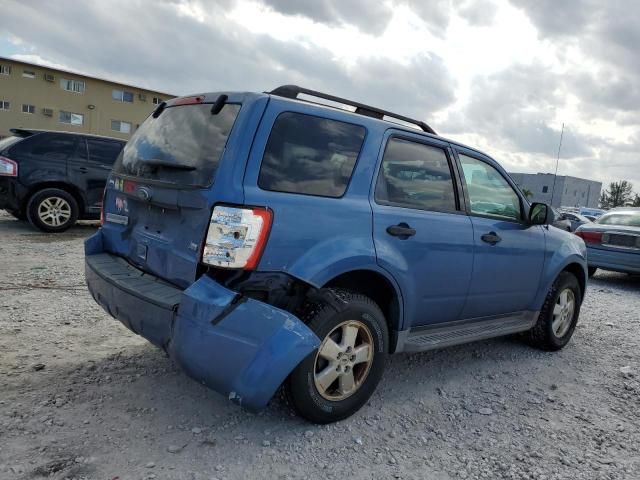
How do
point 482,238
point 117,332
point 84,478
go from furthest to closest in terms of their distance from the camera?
point 117,332
point 482,238
point 84,478

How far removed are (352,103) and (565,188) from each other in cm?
7864

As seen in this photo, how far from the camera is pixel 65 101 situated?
37438 mm

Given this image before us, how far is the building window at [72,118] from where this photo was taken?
37.5 m

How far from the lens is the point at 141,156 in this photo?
10.8 feet

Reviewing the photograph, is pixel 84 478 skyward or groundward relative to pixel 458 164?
groundward

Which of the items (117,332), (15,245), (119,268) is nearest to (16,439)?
(119,268)

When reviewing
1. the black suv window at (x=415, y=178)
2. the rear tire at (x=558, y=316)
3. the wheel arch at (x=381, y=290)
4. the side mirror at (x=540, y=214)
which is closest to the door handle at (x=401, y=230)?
the black suv window at (x=415, y=178)

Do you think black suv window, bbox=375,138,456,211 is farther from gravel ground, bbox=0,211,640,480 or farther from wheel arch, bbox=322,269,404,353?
gravel ground, bbox=0,211,640,480

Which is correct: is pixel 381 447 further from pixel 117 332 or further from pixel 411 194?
pixel 117 332

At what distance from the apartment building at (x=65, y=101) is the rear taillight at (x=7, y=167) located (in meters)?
29.4

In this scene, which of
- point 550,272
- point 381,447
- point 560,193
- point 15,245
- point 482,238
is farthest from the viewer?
point 560,193

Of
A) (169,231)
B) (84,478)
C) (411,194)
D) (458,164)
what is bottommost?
(84,478)

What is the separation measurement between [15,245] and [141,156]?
5381 mm

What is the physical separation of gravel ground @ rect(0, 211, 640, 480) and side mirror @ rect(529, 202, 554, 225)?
1240 millimetres
